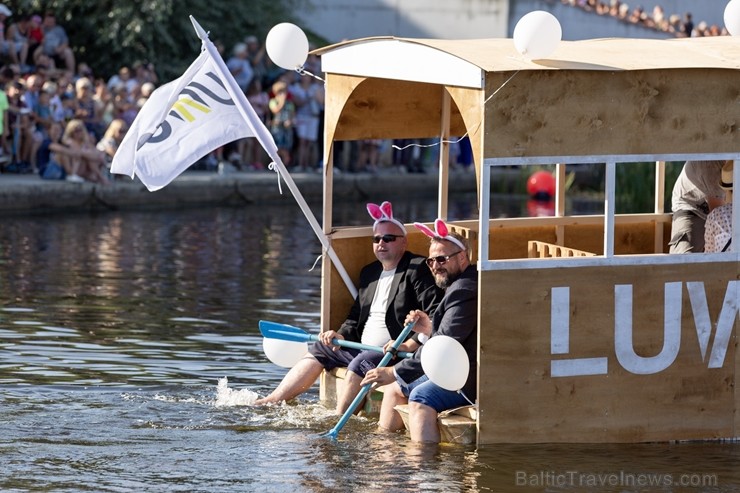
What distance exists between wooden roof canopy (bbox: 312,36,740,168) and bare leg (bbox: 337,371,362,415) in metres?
1.89

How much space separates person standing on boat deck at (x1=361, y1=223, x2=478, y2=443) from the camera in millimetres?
9586

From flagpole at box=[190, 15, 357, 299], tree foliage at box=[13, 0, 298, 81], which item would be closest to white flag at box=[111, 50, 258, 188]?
flagpole at box=[190, 15, 357, 299]

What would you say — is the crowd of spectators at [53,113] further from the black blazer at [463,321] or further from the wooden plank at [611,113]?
the wooden plank at [611,113]

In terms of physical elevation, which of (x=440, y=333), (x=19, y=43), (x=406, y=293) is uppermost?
(x=19, y=43)

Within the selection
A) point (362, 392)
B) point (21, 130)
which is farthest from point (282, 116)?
point (362, 392)

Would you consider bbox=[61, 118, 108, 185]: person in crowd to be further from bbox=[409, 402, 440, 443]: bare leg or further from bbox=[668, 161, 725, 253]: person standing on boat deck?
bbox=[409, 402, 440, 443]: bare leg

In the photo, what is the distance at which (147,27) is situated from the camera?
2878 centimetres

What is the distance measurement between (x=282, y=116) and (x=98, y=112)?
137 inches

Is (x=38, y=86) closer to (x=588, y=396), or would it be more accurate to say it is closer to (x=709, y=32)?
(x=588, y=396)

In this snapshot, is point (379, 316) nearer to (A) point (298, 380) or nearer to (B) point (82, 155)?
(A) point (298, 380)

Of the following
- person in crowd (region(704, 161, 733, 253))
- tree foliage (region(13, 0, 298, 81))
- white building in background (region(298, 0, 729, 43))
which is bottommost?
person in crowd (region(704, 161, 733, 253))

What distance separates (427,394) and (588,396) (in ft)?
3.11

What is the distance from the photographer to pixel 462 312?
9570 millimetres

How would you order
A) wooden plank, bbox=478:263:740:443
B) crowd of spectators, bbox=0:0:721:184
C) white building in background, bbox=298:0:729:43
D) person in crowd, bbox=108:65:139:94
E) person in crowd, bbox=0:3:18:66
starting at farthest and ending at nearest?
white building in background, bbox=298:0:729:43
person in crowd, bbox=108:65:139:94
person in crowd, bbox=0:3:18:66
crowd of spectators, bbox=0:0:721:184
wooden plank, bbox=478:263:740:443
